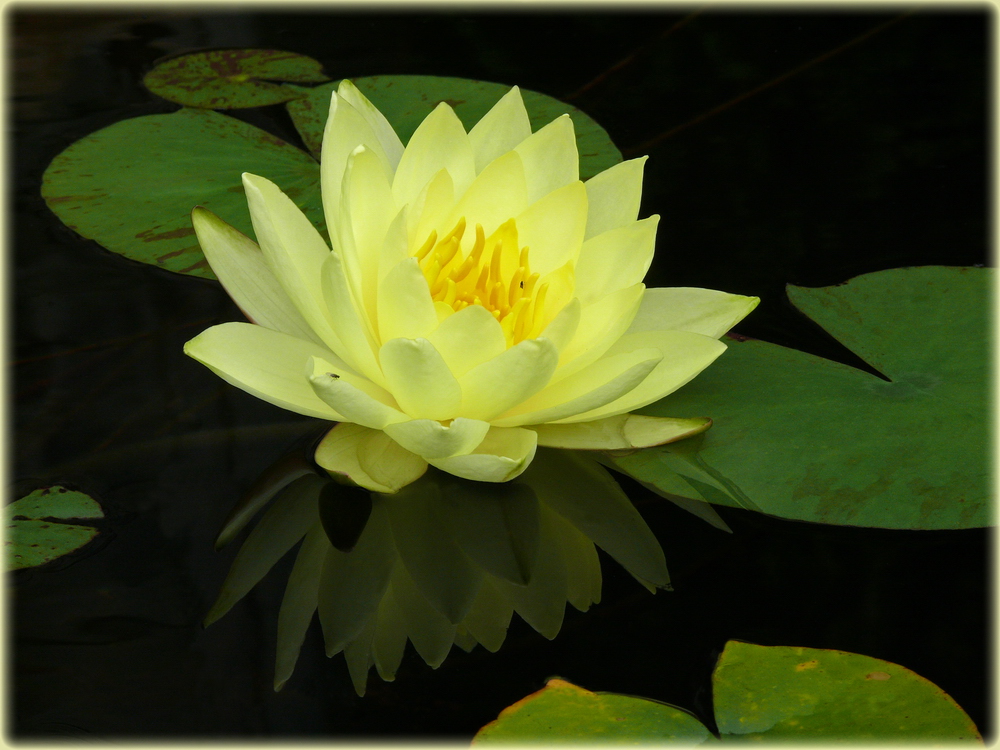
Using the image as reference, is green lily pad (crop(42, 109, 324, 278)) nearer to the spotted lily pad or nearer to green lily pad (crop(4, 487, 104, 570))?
the spotted lily pad

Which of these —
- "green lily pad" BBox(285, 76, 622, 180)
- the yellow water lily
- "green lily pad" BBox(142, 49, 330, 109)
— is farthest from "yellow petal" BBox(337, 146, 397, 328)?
"green lily pad" BBox(142, 49, 330, 109)

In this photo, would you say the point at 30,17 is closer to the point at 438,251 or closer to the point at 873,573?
the point at 438,251

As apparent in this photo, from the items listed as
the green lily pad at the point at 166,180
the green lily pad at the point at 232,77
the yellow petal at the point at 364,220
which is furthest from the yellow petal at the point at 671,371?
the green lily pad at the point at 232,77

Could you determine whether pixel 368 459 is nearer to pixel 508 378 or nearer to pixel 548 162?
pixel 508 378

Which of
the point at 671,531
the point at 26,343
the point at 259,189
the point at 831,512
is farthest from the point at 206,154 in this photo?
the point at 831,512

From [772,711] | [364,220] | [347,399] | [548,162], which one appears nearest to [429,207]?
[364,220]

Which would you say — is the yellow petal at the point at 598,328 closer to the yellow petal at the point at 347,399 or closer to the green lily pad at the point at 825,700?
the yellow petal at the point at 347,399

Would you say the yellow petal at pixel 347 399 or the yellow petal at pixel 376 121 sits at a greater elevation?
the yellow petal at pixel 376 121
